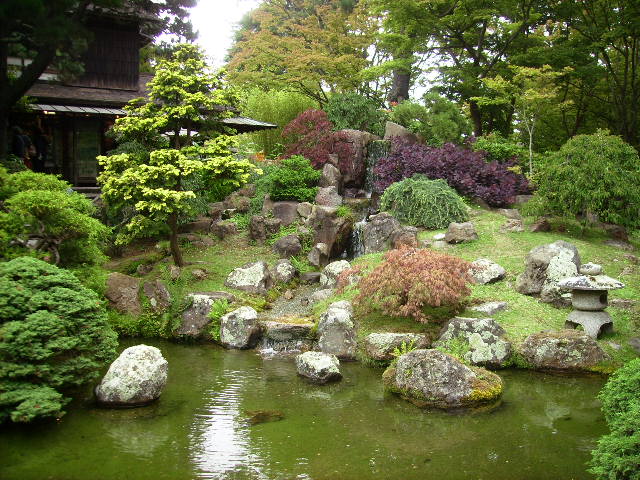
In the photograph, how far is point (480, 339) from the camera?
9.20m

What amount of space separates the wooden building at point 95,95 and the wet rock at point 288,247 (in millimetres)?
4459

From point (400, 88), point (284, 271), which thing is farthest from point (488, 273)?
point (400, 88)

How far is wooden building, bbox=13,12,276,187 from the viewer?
16.2 metres

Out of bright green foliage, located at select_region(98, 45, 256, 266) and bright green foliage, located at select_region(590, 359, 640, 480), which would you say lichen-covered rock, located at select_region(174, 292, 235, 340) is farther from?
bright green foliage, located at select_region(590, 359, 640, 480)

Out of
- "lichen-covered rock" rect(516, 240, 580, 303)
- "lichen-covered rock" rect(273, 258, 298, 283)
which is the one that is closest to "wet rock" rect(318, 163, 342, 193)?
"lichen-covered rock" rect(273, 258, 298, 283)

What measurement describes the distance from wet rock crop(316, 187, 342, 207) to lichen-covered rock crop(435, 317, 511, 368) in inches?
297

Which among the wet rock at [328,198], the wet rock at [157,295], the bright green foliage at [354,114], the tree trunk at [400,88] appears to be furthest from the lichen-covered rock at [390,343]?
the tree trunk at [400,88]

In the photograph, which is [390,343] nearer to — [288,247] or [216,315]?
[216,315]

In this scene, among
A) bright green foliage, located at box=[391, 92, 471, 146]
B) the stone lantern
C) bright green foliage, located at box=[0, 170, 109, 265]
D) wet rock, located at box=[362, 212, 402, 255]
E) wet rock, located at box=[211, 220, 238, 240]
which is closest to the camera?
bright green foliage, located at box=[0, 170, 109, 265]

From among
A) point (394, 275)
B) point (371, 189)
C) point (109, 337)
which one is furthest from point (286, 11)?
point (109, 337)

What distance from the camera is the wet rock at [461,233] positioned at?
1335 cm

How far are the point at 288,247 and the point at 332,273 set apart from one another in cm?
207

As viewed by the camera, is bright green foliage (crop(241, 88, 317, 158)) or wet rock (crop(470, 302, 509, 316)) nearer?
wet rock (crop(470, 302, 509, 316))

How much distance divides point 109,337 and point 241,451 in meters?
2.79
